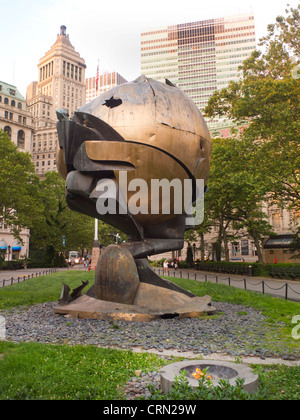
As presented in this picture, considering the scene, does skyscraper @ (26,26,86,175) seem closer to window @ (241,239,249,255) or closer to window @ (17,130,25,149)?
window @ (17,130,25,149)

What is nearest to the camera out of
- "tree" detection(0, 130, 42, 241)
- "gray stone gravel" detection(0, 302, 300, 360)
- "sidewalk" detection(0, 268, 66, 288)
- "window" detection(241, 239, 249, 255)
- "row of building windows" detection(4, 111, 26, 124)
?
"gray stone gravel" detection(0, 302, 300, 360)

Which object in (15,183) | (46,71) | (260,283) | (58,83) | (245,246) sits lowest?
(260,283)

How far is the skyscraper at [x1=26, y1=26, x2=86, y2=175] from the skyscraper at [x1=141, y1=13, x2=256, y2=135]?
41.9 metres

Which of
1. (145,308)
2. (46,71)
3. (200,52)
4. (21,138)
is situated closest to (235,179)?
(145,308)

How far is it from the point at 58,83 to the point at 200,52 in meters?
63.1

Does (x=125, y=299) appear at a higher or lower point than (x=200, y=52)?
lower

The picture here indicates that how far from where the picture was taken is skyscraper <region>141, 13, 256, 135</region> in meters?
115

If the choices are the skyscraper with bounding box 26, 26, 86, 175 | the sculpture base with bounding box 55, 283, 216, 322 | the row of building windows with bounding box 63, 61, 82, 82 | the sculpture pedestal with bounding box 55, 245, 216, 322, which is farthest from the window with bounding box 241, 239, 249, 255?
the row of building windows with bounding box 63, 61, 82, 82

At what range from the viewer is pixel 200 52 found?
391 ft

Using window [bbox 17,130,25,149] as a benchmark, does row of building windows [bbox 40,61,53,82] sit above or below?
above

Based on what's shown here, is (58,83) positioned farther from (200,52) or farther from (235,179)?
(235,179)

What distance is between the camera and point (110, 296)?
9648 millimetres
